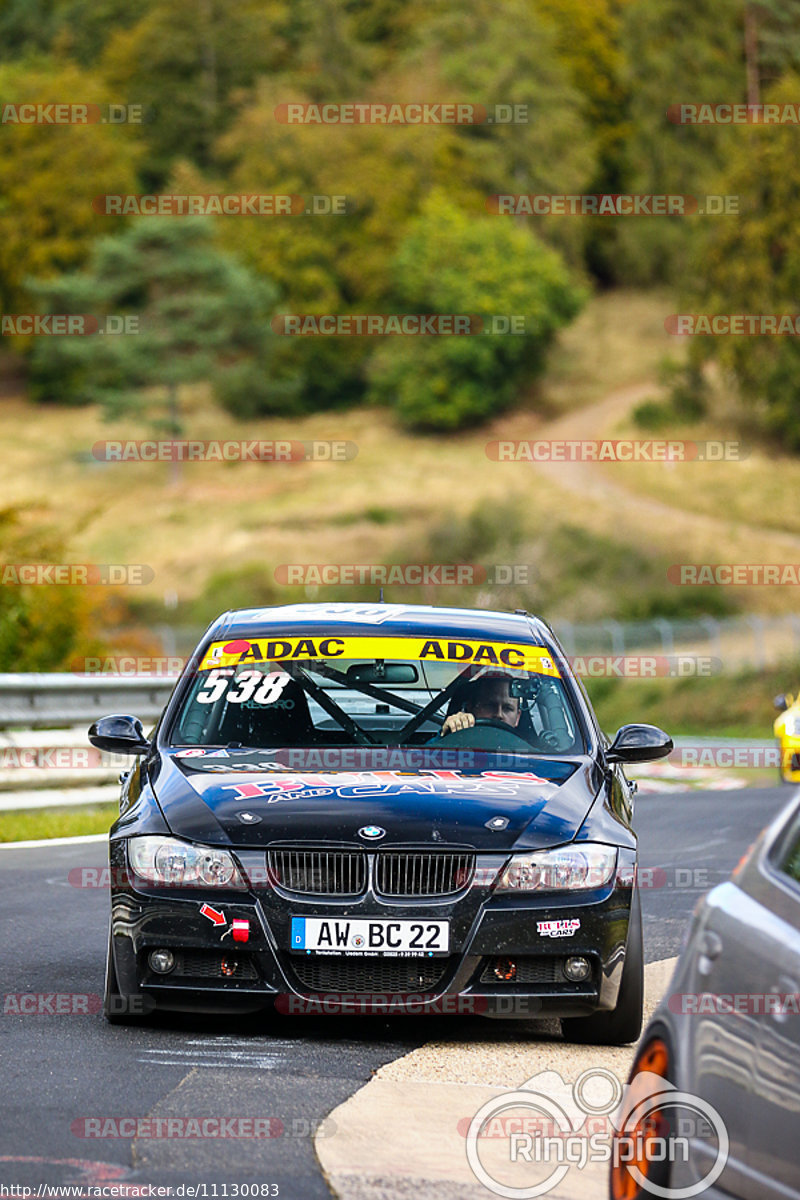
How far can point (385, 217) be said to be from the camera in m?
103

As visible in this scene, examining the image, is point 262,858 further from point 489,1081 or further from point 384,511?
point 384,511

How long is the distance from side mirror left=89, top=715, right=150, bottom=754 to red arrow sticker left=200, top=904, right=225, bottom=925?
1.20 meters

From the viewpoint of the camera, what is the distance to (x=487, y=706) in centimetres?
810

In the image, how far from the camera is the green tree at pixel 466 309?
95.9 metres

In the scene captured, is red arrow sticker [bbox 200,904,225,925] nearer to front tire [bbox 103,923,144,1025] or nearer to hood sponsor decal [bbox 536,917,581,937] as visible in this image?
front tire [bbox 103,923,144,1025]

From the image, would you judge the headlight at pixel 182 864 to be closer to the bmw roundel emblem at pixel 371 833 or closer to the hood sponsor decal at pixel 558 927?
the bmw roundel emblem at pixel 371 833

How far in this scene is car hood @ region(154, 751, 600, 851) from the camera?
6828mm

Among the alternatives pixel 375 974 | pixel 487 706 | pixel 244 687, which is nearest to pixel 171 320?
pixel 244 687

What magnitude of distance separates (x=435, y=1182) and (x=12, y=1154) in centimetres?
113

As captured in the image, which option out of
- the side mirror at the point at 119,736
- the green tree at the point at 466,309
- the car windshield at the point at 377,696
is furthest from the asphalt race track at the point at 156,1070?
the green tree at the point at 466,309

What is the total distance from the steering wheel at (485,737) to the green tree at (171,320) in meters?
85.4

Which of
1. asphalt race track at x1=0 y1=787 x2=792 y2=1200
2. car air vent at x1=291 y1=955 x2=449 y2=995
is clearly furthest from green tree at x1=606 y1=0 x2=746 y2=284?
car air vent at x1=291 y1=955 x2=449 y2=995

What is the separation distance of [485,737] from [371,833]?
4.05ft

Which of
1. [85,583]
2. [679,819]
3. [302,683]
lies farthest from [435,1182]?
→ [85,583]
